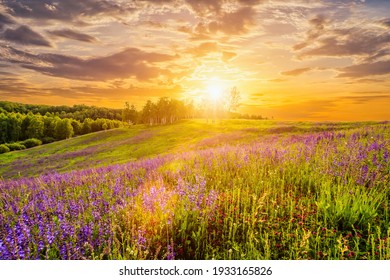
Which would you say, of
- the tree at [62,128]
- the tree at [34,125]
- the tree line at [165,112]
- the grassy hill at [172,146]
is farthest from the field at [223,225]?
the tree line at [165,112]

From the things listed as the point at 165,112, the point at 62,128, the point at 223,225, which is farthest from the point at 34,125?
the point at 165,112

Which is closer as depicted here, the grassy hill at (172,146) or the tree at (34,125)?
the tree at (34,125)

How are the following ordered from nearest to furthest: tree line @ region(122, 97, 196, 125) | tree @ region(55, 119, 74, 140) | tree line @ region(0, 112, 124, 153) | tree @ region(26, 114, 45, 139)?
tree line @ region(0, 112, 124, 153) → tree @ region(26, 114, 45, 139) → tree @ region(55, 119, 74, 140) → tree line @ region(122, 97, 196, 125)

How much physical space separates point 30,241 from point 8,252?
0.81 feet

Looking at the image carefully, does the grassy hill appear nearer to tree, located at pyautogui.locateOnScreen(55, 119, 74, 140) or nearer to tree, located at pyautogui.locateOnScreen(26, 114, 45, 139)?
tree, located at pyautogui.locateOnScreen(55, 119, 74, 140)

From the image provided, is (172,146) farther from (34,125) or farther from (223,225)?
(223,225)

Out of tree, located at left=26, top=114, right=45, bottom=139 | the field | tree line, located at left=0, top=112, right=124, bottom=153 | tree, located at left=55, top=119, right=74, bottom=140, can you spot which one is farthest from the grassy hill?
the field

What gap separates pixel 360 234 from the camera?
125 inches

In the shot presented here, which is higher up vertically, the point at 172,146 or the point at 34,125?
the point at 34,125

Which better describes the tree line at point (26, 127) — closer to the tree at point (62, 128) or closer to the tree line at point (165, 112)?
the tree at point (62, 128)

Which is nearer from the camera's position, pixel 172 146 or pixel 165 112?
pixel 172 146

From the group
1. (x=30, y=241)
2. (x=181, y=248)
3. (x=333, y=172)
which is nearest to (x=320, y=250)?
(x=181, y=248)

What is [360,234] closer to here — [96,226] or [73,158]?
[96,226]
